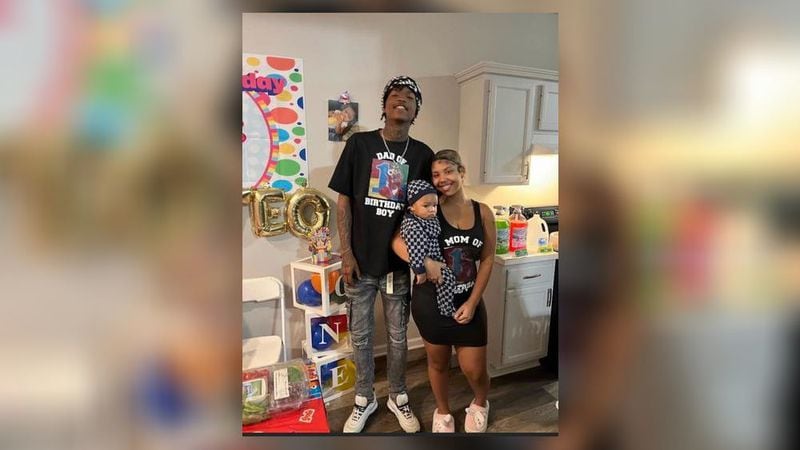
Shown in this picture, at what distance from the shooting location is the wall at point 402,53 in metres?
0.84

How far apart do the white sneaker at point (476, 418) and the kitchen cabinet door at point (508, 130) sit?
0.53 m

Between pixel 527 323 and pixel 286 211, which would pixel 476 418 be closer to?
pixel 527 323

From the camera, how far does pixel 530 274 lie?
0.89 m

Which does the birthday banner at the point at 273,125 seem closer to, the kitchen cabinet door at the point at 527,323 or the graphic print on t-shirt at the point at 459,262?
the graphic print on t-shirt at the point at 459,262

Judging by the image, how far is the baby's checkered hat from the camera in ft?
2.81

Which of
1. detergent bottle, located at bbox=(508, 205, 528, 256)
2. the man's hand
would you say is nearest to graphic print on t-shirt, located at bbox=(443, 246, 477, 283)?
detergent bottle, located at bbox=(508, 205, 528, 256)

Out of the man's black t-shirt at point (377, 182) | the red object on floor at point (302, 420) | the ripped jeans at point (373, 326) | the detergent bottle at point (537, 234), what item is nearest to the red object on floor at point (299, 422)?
the red object on floor at point (302, 420)

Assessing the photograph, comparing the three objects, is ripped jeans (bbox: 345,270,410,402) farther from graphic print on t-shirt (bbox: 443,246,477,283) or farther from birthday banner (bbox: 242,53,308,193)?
birthday banner (bbox: 242,53,308,193)
